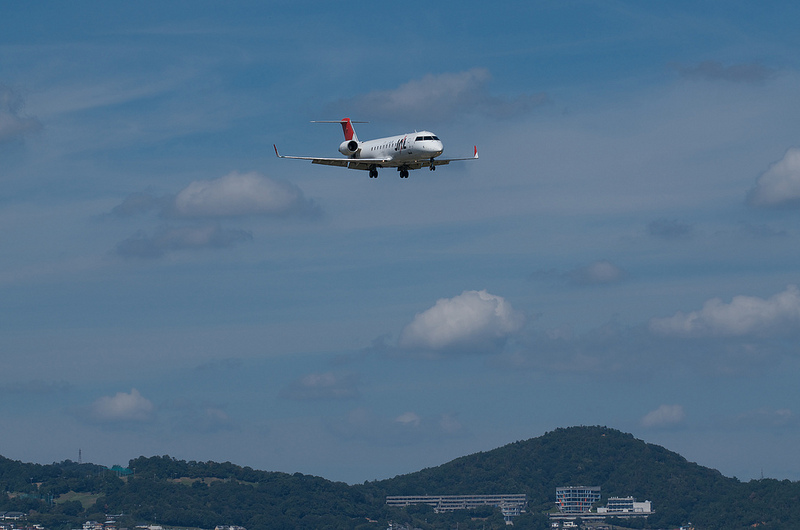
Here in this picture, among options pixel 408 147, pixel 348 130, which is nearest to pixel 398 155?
pixel 408 147

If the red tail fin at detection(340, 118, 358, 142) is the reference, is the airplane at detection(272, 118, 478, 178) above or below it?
below

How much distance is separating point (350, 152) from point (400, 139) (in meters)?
14.7

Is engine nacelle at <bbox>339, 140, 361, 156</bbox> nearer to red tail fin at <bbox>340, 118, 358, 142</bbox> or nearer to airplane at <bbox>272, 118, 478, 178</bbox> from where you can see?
airplane at <bbox>272, 118, 478, 178</bbox>

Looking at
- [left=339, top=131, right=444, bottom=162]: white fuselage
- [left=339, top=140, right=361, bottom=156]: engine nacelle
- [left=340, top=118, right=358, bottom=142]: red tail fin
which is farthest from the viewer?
[left=340, top=118, right=358, bottom=142]: red tail fin

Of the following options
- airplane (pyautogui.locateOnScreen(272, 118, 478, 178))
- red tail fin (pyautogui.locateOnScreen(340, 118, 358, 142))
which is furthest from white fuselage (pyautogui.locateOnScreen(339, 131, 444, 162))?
red tail fin (pyautogui.locateOnScreen(340, 118, 358, 142))

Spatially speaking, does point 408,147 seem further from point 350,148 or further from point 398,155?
point 350,148

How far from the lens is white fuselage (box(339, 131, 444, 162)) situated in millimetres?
154875

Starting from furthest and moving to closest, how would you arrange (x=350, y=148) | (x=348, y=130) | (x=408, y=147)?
(x=348, y=130)
(x=350, y=148)
(x=408, y=147)

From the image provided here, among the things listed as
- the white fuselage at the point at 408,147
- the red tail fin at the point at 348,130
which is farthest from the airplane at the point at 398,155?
the red tail fin at the point at 348,130

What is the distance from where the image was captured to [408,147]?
15650 centimetres

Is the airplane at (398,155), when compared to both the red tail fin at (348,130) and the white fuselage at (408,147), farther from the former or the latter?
the red tail fin at (348,130)

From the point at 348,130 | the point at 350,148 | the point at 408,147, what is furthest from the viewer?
the point at 348,130

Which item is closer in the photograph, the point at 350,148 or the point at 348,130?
Answer: the point at 350,148

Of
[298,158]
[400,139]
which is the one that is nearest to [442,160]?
[400,139]
